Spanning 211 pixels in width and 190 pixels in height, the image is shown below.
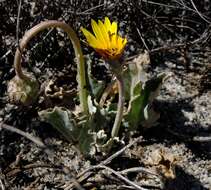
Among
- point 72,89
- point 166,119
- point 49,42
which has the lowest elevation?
Result: point 166,119

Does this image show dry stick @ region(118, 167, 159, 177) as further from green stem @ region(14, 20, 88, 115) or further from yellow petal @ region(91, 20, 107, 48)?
yellow petal @ region(91, 20, 107, 48)

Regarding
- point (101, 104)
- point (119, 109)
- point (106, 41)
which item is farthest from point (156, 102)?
point (106, 41)

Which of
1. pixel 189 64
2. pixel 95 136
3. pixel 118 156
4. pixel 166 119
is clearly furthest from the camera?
pixel 189 64

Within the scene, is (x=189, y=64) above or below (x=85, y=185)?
above

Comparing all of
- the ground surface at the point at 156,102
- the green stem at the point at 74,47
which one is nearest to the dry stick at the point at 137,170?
the ground surface at the point at 156,102

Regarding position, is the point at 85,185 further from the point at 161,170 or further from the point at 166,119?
the point at 166,119

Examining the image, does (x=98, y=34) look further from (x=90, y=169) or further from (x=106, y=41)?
(x=90, y=169)

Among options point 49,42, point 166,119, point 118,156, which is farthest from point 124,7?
point 118,156

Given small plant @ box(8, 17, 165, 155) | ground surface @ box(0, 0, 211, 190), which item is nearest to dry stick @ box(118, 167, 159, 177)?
ground surface @ box(0, 0, 211, 190)
